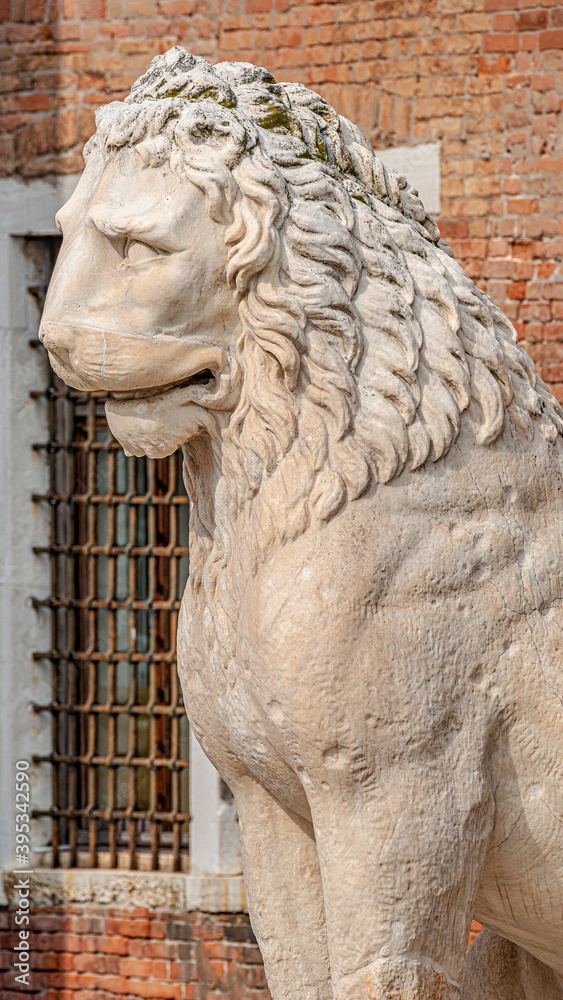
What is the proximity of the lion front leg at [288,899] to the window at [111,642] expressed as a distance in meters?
2.64

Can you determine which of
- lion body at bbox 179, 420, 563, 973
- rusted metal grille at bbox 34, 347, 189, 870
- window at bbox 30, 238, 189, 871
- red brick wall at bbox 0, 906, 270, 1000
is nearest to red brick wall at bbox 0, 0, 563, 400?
window at bbox 30, 238, 189, 871

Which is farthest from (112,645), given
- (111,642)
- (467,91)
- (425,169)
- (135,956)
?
(467,91)

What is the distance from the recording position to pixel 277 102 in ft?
5.43

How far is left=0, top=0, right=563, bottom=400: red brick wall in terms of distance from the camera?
395cm

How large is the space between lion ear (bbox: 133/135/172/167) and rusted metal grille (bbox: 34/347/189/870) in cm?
293

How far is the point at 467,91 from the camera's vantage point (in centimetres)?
401

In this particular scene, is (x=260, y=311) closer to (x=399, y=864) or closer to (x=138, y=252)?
(x=138, y=252)

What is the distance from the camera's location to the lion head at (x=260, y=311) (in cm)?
155

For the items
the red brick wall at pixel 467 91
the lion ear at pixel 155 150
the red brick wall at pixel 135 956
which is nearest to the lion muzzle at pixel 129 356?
the lion ear at pixel 155 150

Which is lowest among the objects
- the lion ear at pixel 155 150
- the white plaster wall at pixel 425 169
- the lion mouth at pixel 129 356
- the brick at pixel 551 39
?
the lion mouth at pixel 129 356

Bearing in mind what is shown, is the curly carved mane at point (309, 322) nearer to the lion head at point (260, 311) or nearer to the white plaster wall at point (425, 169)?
the lion head at point (260, 311)

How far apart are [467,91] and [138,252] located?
9.13ft

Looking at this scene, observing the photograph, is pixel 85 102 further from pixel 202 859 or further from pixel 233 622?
pixel 233 622

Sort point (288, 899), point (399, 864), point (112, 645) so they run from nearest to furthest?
1. point (399, 864)
2. point (288, 899)
3. point (112, 645)
